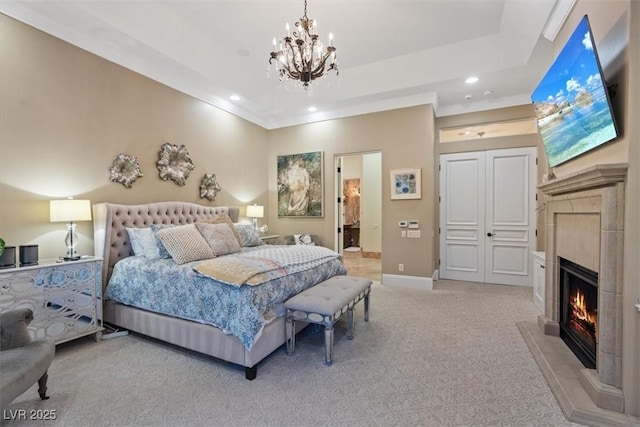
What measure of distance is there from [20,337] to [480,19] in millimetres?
5471

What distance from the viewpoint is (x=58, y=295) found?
2588 mm

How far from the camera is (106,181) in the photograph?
3445 mm

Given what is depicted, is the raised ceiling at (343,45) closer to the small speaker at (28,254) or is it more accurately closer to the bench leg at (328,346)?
the small speaker at (28,254)

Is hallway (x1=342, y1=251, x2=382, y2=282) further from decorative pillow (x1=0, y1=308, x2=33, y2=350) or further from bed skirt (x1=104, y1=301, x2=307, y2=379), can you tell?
decorative pillow (x1=0, y1=308, x2=33, y2=350)

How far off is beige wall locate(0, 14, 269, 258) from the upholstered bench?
2568 mm

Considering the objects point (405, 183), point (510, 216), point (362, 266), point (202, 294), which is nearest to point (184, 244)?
point (202, 294)

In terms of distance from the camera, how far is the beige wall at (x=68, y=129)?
2.71 m

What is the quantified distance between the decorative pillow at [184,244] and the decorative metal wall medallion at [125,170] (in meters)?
1.02

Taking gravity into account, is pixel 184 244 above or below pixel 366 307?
above

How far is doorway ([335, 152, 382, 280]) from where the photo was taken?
5855mm

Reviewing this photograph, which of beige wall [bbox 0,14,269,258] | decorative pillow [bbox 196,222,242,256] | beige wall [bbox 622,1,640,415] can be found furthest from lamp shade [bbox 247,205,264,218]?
beige wall [bbox 622,1,640,415]

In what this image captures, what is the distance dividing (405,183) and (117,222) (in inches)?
169

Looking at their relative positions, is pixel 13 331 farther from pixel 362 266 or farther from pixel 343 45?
pixel 362 266

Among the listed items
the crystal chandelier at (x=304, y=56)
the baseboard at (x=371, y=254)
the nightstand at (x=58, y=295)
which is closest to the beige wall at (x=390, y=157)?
the crystal chandelier at (x=304, y=56)
